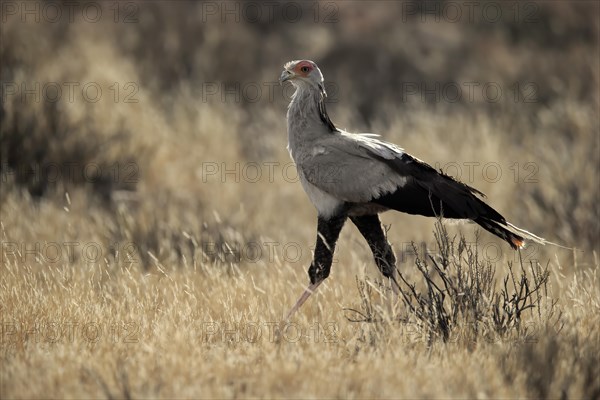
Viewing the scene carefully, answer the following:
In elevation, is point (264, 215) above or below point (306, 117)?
below

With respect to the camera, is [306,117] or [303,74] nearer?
[306,117]

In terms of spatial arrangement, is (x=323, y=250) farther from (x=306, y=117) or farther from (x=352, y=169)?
(x=306, y=117)

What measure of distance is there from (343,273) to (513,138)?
6294 millimetres

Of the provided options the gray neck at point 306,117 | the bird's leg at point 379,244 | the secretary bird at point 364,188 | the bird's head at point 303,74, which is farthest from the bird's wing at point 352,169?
the bird's head at point 303,74

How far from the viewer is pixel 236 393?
12.3ft

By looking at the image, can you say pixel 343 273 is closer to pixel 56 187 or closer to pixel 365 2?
pixel 56 187

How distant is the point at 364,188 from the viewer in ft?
16.5

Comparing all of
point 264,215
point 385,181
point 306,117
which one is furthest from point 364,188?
point 264,215

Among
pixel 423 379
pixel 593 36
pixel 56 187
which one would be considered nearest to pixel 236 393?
pixel 423 379

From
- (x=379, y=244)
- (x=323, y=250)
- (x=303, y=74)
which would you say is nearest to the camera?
(x=323, y=250)

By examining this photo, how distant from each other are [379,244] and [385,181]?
0.47 metres

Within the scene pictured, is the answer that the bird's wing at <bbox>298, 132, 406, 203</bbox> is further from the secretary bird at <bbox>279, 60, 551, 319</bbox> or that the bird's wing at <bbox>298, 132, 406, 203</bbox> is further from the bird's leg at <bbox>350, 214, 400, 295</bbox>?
the bird's leg at <bbox>350, 214, 400, 295</bbox>

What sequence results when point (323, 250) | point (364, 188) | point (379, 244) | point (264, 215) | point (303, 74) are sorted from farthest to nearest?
point (264, 215)
point (303, 74)
point (379, 244)
point (323, 250)
point (364, 188)

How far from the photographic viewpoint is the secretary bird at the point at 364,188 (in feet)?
16.4
